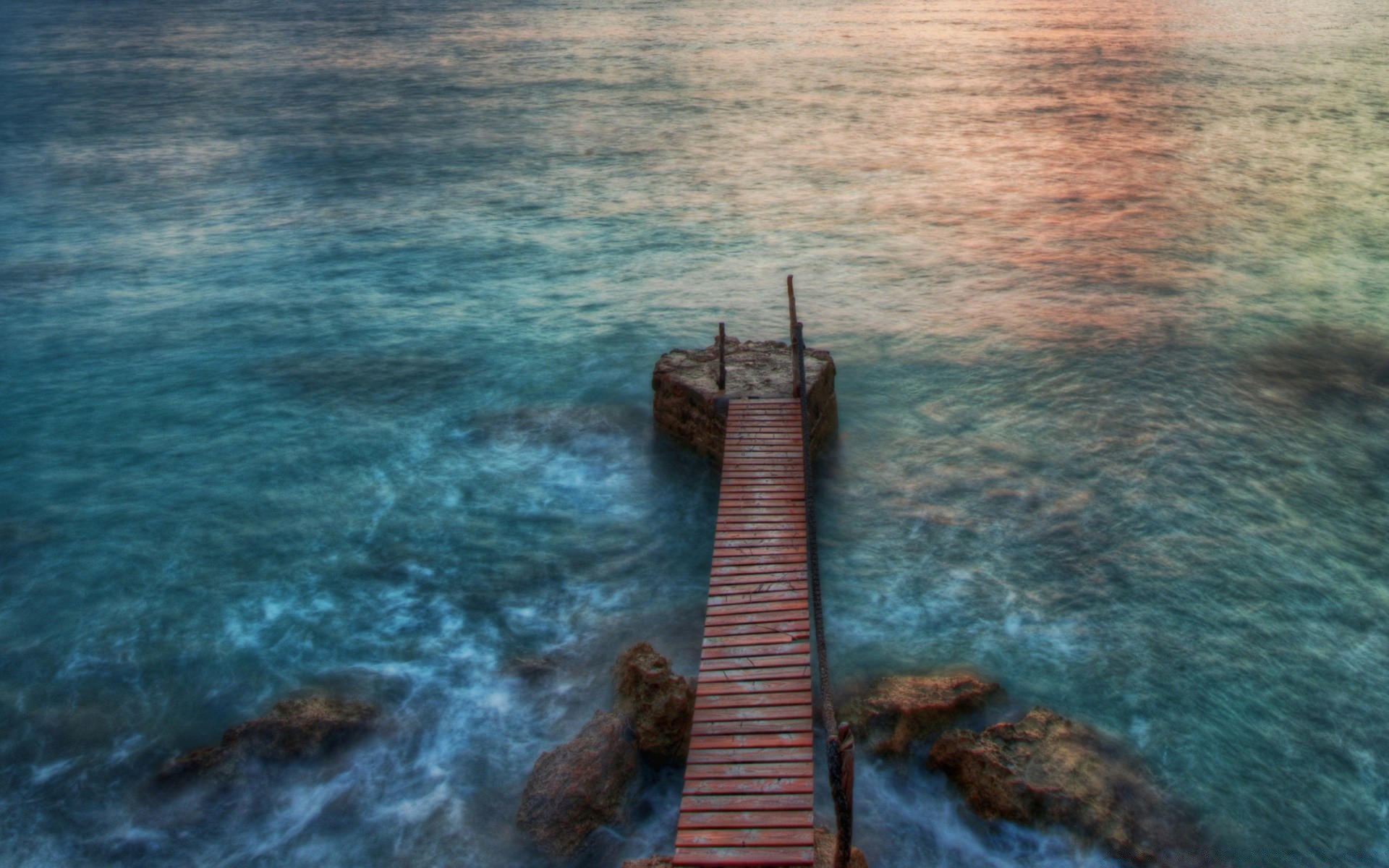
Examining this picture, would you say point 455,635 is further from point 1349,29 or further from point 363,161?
point 1349,29

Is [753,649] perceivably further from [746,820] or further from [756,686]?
[746,820]

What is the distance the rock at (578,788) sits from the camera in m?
11.0

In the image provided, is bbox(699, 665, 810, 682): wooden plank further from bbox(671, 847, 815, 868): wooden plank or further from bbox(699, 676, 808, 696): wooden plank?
bbox(671, 847, 815, 868): wooden plank

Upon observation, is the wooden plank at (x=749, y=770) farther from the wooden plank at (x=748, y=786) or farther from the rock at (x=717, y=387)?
the rock at (x=717, y=387)

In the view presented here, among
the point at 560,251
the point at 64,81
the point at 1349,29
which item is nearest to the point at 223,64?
the point at 64,81

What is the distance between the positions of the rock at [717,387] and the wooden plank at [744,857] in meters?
8.46

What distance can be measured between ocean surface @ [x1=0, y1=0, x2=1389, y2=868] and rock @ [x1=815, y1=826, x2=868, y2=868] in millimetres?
1149

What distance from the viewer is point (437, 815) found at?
11539mm

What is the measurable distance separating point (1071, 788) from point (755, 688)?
145 inches

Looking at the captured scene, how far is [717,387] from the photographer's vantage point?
17516mm

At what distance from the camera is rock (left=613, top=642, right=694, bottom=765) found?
1165 centimetres

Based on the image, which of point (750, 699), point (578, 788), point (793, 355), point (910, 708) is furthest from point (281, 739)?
point (793, 355)

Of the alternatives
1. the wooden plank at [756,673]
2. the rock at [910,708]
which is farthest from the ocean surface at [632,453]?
the wooden plank at [756,673]

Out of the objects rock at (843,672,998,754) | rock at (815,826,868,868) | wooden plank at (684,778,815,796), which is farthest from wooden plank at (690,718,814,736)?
rock at (843,672,998,754)
